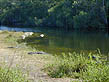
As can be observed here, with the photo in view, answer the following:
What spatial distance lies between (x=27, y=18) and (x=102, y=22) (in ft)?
157

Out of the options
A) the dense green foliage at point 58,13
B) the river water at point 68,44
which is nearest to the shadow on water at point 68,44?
the river water at point 68,44

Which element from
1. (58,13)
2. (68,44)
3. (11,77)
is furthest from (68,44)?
(58,13)

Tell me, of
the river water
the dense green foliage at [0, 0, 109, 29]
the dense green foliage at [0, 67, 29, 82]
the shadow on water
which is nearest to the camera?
the dense green foliage at [0, 67, 29, 82]

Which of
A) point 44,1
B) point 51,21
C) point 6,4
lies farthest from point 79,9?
point 6,4

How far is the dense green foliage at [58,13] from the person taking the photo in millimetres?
55459

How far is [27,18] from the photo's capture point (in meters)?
97.1

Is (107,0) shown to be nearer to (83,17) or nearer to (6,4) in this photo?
(83,17)

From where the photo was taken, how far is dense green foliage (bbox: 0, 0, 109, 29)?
5546 cm

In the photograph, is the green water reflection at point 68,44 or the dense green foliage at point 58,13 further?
the dense green foliage at point 58,13

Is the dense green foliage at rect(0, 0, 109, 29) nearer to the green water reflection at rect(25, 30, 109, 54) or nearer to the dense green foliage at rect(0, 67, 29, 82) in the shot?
the green water reflection at rect(25, 30, 109, 54)

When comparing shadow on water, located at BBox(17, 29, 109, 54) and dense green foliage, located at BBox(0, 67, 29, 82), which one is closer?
dense green foliage, located at BBox(0, 67, 29, 82)

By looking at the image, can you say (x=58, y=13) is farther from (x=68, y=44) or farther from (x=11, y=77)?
(x=11, y=77)

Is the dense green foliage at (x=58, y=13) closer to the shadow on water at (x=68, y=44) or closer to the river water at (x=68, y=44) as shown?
the river water at (x=68, y=44)

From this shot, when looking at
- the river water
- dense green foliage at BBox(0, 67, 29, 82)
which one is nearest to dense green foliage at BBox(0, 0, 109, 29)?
the river water
